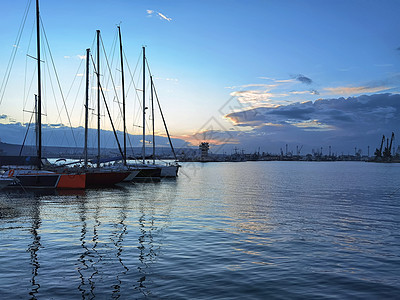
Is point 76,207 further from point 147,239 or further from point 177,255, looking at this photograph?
point 177,255

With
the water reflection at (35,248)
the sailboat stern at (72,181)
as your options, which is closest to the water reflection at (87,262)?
the water reflection at (35,248)

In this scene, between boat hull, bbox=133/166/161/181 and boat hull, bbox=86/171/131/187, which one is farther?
boat hull, bbox=133/166/161/181

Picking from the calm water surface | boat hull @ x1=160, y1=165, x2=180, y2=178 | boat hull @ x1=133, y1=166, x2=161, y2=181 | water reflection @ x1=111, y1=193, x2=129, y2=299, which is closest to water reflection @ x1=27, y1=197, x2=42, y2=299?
the calm water surface

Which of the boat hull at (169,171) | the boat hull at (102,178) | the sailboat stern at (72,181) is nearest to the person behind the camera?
the sailboat stern at (72,181)

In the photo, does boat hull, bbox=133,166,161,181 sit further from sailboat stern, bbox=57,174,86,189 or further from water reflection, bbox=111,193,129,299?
water reflection, bbox=111,193,129,299

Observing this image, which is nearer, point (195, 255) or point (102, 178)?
point (195, 255)

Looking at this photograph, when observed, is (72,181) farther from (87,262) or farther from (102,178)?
(87,262)

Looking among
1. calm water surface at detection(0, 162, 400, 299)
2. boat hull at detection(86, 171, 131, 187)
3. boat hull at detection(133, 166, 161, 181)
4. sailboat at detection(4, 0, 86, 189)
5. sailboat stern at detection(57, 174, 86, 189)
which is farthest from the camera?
boat hull at detection(133, 166, 161, 181)

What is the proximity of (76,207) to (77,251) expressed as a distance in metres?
15.4

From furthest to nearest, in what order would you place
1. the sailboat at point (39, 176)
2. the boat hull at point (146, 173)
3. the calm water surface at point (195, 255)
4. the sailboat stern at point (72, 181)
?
the boat hull at point (146, 173)
the sailboat stern at point (72, 181)
the sailboat at point (39, 176)
the calm water surface at point (195, 255)

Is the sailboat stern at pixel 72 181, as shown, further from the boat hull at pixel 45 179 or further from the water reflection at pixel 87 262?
the water reflection at pixel 87 262

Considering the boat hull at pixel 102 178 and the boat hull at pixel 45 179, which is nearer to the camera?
the boat hull at pixel 45 179

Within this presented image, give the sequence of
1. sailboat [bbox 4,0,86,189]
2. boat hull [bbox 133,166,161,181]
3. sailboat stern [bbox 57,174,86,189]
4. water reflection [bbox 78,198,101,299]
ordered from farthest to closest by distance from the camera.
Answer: boat hull [bbox 133,166,161,181] < sailboat stern [bbox 57,174,86,189] < sailboat [bbox 4,0,86,189] < water reflection [bbox 78,198,101,299]

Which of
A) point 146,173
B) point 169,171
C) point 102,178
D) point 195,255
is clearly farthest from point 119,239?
point 169,171
